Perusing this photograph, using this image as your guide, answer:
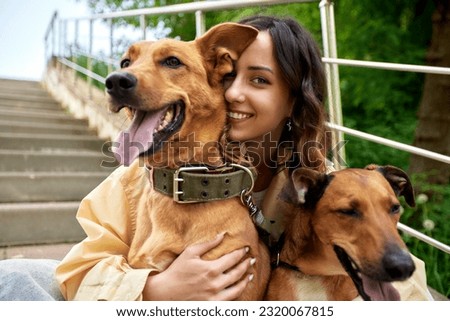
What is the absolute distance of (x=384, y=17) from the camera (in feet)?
8.66

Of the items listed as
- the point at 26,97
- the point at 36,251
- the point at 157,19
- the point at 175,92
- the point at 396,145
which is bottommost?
the point at 36,251

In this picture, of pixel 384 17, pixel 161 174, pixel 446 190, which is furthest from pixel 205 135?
pixel 384 17

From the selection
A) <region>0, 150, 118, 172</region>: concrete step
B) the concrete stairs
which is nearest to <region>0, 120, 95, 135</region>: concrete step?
the concrete stairs

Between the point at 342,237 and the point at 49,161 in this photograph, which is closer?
the point at 342,237

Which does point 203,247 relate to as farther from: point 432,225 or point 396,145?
point 432,225

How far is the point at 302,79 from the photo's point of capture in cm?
115

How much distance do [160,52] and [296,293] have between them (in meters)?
0.57

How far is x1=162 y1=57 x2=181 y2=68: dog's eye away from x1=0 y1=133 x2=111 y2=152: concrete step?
5.17 feet

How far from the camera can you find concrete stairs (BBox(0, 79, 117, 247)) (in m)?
1.92

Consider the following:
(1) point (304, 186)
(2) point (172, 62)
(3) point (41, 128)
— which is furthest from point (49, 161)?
(1) point (304, 186)

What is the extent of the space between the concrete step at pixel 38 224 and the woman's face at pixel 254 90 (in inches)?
44.6

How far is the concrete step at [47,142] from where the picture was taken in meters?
2.69

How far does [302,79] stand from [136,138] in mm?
442
